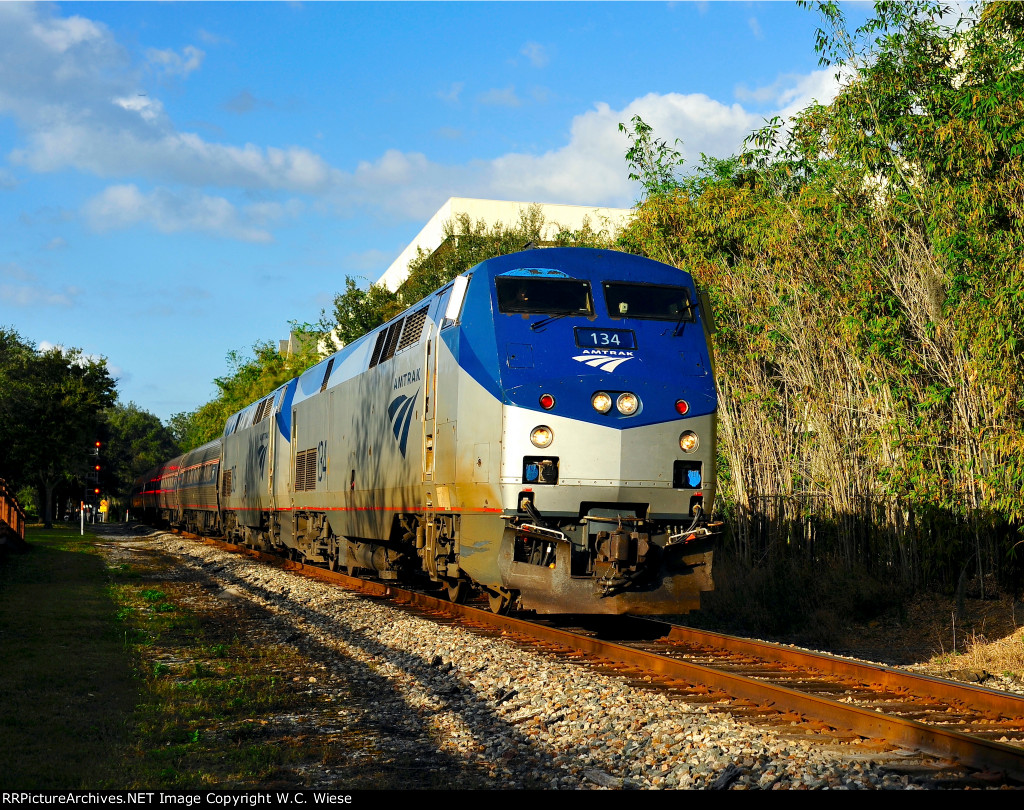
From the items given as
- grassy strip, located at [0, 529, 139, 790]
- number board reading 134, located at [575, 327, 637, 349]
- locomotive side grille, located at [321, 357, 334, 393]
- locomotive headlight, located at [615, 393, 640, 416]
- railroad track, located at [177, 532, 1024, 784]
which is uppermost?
locomotive side grille, located at [321, 357, 334, 393]

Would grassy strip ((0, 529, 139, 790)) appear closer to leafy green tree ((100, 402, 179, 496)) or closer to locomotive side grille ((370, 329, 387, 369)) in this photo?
locomotive side grille ((370, 329, 387, 369))

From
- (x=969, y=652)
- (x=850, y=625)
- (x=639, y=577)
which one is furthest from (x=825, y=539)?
(x=639, y=577)

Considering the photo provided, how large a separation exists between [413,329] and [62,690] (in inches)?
245

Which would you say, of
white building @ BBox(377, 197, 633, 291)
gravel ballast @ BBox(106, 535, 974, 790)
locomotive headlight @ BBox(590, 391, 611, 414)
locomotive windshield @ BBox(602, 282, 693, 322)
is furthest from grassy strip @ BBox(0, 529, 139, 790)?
white building @ BBox(377, 197, 633, 291)

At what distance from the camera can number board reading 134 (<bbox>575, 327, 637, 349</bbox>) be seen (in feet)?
31.6

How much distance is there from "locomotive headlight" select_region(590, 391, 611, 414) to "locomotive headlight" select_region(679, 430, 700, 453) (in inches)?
34.3

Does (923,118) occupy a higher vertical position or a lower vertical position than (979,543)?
higher

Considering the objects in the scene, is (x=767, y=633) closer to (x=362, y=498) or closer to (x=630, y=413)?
(x=630, y=413)

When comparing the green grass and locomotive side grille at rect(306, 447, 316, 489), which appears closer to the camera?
the green grass

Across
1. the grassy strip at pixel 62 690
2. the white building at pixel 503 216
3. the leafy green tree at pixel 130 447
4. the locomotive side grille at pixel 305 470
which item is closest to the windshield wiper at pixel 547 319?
the grassy strip at pixel 62 690

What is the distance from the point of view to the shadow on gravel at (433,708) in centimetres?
560

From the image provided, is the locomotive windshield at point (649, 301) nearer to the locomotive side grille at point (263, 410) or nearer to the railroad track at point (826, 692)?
the railroad track at point (826, 692)

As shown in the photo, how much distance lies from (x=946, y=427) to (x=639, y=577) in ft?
16.1

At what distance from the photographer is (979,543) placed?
11234 millimetres
